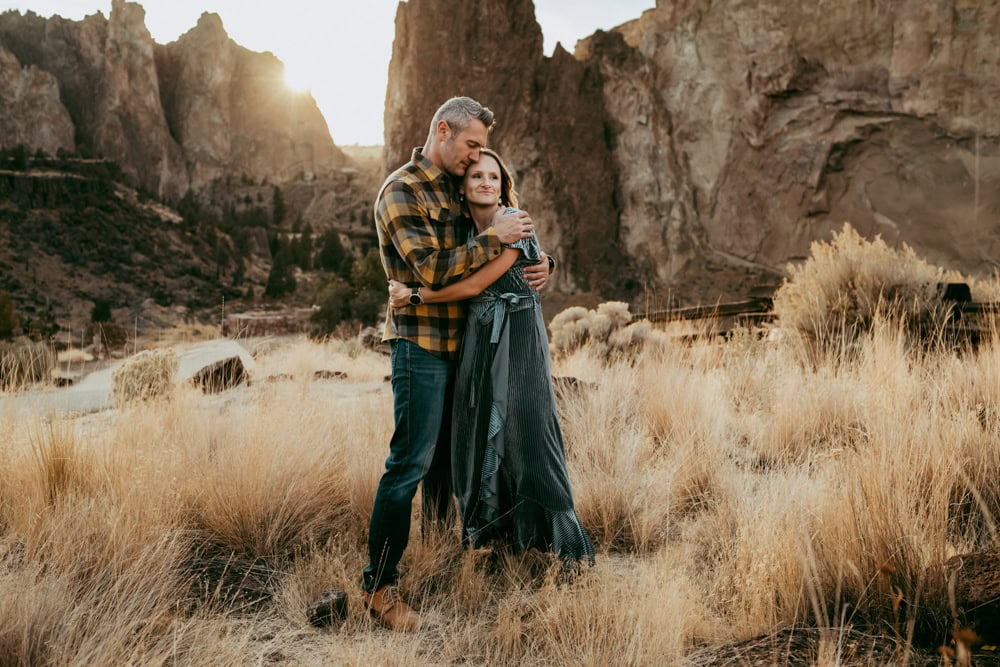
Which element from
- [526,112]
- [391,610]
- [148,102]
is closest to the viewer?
[391,610]

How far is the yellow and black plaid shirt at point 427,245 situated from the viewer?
102 inches

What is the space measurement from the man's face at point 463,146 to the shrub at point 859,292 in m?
4.64

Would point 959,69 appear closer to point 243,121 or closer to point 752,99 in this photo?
point 752,99

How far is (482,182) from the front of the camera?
2.78 m

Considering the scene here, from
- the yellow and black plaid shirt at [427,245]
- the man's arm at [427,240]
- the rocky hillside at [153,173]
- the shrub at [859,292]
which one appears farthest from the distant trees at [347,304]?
the man's arm at [427,240]

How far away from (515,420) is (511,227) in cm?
82

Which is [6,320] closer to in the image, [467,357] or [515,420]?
[467,357]

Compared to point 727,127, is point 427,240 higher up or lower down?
lower down

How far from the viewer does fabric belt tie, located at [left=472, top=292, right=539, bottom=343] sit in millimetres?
2785

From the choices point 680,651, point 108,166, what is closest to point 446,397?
point 680,651

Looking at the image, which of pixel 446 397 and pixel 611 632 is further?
pixel 446 397

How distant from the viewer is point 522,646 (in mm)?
2387

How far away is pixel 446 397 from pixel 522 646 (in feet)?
3.47

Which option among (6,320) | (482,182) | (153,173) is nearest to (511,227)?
(482,182)
